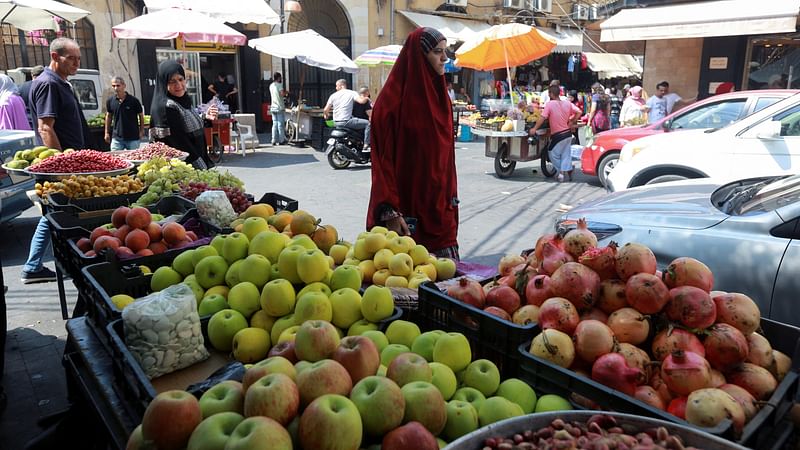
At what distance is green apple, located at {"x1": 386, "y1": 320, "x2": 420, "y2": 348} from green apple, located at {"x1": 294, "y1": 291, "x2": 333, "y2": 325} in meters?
0.25

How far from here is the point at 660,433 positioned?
1307mm

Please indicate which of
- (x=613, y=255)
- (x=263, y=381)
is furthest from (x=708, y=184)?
(x=263, y=381)

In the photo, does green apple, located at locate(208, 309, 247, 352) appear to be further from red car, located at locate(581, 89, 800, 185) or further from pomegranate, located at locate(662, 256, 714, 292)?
red car, located at locate(581, 89, 800, 185)

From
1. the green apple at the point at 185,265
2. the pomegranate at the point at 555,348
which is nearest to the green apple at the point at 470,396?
the pomegranate at the point at 555,348

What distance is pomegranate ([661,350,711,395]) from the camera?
173 centimetres

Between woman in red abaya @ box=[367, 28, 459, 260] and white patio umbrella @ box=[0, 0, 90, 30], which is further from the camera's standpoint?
white patio umbrella @ box=[0, 0, 90, 30]

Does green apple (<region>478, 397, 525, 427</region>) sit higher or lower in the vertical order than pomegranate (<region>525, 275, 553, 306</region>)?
lower

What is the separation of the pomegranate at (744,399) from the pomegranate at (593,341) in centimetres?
35

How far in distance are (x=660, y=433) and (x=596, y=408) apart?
1.30 feet

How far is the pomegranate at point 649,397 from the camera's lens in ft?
5.59

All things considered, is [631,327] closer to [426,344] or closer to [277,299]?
[426,344]

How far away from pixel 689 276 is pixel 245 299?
5.53 ft

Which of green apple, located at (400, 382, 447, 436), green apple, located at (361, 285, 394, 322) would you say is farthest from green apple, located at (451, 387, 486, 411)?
green apple, located at (361, 285, 394, 322)

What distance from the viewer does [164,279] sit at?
265 cm
